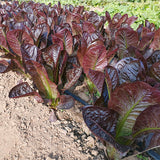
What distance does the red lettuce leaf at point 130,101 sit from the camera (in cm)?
81

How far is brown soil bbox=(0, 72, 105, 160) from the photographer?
134cm

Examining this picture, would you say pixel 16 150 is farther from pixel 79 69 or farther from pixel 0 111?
pixel 79 69

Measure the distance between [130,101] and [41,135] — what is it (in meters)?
0.96

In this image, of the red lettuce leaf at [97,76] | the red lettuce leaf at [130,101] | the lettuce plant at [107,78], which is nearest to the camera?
the red lettuce leaf at [130,101]

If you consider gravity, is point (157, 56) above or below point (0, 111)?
above

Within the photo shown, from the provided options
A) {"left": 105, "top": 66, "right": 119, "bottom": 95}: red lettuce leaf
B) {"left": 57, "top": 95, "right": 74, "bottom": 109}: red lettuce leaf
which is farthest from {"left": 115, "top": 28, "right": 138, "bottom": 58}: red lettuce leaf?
{"left": 57, "top": 95, "right": 74, "bottom": 109}: red lettuce leaf

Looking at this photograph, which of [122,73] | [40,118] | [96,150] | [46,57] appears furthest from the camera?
[40,118]

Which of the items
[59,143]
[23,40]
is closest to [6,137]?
[59,143]

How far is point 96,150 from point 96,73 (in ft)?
2.24

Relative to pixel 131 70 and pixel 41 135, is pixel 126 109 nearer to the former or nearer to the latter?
pixel 131 70

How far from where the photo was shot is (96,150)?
136 cm

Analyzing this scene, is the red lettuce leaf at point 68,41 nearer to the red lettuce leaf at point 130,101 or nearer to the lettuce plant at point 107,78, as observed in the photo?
the lettuce plant at point 107,78

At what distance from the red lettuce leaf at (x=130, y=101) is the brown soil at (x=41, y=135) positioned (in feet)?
1.40

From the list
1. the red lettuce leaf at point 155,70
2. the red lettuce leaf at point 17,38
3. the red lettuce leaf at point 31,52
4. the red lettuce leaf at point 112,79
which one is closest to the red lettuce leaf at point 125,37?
the red lettuce leaf at point 155,70
